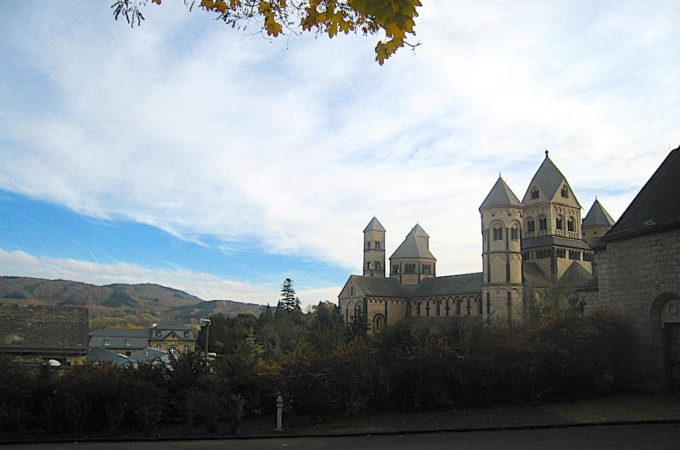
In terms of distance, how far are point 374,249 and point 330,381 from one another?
256 feet

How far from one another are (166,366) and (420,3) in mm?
12437

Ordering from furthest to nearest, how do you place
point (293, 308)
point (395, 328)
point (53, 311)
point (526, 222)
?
1. point (293, 308)
2. point (526, 222)
3. point (53, 311)
4. point (395, 328)

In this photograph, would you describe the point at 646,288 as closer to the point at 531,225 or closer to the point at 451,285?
the point at 531,225

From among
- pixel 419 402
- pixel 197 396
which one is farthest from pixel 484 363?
pixel 197 396

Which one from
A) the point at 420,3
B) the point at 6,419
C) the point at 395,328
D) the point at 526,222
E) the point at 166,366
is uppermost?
the point at 526,222

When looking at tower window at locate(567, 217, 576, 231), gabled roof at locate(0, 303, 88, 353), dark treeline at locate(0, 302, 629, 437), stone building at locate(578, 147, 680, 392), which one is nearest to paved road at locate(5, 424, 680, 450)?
dark treeline at locate(0, 302, 629, 437)

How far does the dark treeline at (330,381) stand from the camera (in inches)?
482

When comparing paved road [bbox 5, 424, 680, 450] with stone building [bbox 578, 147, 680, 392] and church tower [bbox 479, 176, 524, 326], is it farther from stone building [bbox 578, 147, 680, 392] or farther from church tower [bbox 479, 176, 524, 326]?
church tower [bbox 479, 176, 524, 326]

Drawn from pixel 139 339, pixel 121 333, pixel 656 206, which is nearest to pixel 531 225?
pixel 656 206

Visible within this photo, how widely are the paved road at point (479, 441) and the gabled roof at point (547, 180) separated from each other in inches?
2310

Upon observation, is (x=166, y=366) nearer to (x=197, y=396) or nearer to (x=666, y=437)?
(x=197, y=396)

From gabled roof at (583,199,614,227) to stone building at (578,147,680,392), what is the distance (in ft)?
191

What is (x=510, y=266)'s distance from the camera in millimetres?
59719

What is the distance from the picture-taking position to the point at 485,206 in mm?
62125
